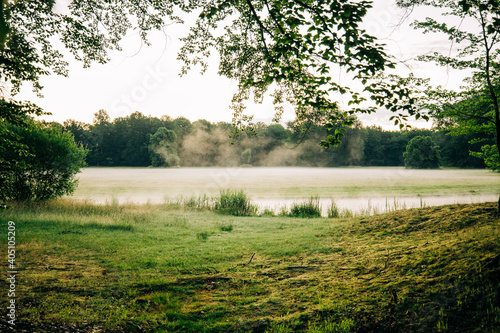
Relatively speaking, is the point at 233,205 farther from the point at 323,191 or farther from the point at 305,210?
the point at 323,191

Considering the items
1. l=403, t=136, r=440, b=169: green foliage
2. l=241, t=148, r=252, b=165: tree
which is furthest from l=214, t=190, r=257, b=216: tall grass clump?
l=241, t=148, r=252, b=165: tree

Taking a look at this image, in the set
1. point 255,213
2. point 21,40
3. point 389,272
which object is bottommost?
point 255,213

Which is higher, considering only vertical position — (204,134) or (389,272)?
(204,134)

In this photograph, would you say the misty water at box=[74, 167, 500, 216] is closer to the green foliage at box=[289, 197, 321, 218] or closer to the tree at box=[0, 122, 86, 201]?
the green foliage at box=[289, 197, 321, 218]

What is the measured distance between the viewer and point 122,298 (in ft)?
14.5

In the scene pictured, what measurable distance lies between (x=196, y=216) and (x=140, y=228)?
361 cm

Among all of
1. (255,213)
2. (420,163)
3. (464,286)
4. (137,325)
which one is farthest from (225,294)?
(420,163)

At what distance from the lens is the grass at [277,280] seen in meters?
3.47

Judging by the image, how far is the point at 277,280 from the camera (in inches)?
198

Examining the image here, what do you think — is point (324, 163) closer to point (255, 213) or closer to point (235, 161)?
point (235, 161)

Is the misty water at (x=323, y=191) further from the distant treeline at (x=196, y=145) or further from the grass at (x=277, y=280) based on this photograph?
the distant treeline at (x=196, y=145)

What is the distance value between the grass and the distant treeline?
42.1 meters

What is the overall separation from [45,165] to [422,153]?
58068 mm

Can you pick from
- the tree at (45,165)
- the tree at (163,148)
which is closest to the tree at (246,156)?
the tree at (163,148)
